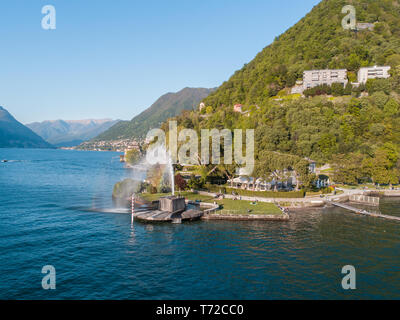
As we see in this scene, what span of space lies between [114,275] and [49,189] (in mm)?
61246

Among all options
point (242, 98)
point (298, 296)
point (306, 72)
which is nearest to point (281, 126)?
point (306, 72)

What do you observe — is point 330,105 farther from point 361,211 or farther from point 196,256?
point 196,256

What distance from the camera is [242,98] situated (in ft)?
595

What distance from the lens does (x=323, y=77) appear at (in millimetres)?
142375

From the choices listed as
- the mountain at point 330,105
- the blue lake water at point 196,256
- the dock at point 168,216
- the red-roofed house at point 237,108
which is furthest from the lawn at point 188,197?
the red-roofed house at point 237,108

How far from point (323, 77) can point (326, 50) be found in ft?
100

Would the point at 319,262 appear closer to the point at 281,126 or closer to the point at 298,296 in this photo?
the point at 298,296

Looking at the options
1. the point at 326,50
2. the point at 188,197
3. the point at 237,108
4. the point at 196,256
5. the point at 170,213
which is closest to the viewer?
the point at 196,256

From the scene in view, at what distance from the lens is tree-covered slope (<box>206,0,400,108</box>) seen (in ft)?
485

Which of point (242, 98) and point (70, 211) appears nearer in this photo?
point (70, 211)

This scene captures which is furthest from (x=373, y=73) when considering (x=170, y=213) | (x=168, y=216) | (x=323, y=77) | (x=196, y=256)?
(x=196, y=256)

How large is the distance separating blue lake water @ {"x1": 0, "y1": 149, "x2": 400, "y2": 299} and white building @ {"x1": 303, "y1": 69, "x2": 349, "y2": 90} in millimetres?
109430

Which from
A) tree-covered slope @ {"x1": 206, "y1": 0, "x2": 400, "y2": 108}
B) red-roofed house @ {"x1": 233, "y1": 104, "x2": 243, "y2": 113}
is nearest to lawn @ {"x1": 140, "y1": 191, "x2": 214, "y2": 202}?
tree-covered slope @ {"x1": 206, "y1": 0, "x2": 400, "y2": 108}

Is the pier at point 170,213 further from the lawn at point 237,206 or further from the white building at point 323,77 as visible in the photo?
the white building at point 323,77
